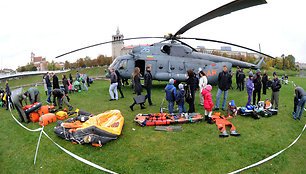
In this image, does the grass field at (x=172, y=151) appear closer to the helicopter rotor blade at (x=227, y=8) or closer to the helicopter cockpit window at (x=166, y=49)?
the helicopter rotor blade at (x=227, y=8)

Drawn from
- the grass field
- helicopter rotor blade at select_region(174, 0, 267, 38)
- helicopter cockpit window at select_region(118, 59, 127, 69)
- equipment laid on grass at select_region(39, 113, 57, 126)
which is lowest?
the grass field

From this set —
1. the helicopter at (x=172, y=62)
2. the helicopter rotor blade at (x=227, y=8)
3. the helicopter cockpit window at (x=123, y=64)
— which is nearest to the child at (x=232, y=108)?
the helicopter rotor blade at (x=227, y=8)

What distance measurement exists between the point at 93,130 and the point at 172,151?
96.3 inches

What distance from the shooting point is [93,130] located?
475 cm

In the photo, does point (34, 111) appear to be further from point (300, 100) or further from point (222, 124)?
point (300, 100)

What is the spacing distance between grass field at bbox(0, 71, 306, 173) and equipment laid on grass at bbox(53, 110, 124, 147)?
0.22m

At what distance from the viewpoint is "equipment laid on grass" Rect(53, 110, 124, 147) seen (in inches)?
188

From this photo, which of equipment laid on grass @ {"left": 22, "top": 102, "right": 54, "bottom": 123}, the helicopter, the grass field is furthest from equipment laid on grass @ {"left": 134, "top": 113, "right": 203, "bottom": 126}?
the helicopter

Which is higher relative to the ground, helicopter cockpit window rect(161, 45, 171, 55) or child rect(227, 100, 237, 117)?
helicopter cockpit window rect(161, 45, 171, 55)

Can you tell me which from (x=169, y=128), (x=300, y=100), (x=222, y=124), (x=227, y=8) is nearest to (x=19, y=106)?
(x=169, y=128)

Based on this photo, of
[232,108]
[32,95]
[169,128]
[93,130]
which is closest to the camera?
[93,130]

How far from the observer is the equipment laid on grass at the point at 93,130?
4777 mm

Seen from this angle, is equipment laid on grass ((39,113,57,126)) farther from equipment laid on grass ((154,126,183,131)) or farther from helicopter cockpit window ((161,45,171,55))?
helicopter cockpit window ((161,45,171,55))

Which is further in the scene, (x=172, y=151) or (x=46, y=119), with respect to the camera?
(x=46, y=119)
